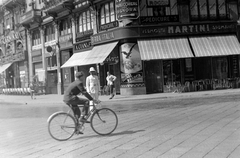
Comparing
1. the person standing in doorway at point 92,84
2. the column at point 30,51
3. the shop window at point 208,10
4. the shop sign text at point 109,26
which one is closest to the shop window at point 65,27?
the shop sign text at point 109,26

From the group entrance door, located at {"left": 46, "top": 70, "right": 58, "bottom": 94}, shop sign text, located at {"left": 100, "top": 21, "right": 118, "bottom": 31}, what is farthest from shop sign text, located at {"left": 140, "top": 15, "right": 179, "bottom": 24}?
entrance door, located at {"left": 46, "top": 70, "right": 58, "bottom": 94}

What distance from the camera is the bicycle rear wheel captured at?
23.1 feet

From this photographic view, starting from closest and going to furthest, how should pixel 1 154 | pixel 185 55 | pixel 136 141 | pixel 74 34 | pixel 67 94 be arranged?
pixel 1 154 < pixel 136 141 < pixel 67 94 < pixel 185 55 < pixel 74 34

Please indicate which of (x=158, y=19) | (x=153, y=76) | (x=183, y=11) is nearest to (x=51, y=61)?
(x=153, y=76)

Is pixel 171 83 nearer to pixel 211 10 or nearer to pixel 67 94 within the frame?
pixel 211 10

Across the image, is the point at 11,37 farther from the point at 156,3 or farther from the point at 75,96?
the point at 75,96

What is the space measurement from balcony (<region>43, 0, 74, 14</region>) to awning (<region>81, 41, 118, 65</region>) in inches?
216

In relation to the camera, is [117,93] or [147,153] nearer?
[147,153]

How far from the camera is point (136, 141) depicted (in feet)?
21.8

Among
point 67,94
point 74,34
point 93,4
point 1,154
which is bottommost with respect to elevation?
point 1,154

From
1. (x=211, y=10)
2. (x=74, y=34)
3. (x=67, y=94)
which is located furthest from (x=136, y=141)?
(x=74, y=34)

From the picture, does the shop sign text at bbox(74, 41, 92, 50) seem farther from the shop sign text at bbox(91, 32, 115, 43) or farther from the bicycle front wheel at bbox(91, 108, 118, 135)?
the bicycle front wheel at bbox(91, 108, 118, 135)

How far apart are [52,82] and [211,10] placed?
18.0 m

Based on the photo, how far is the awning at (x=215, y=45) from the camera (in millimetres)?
22031
